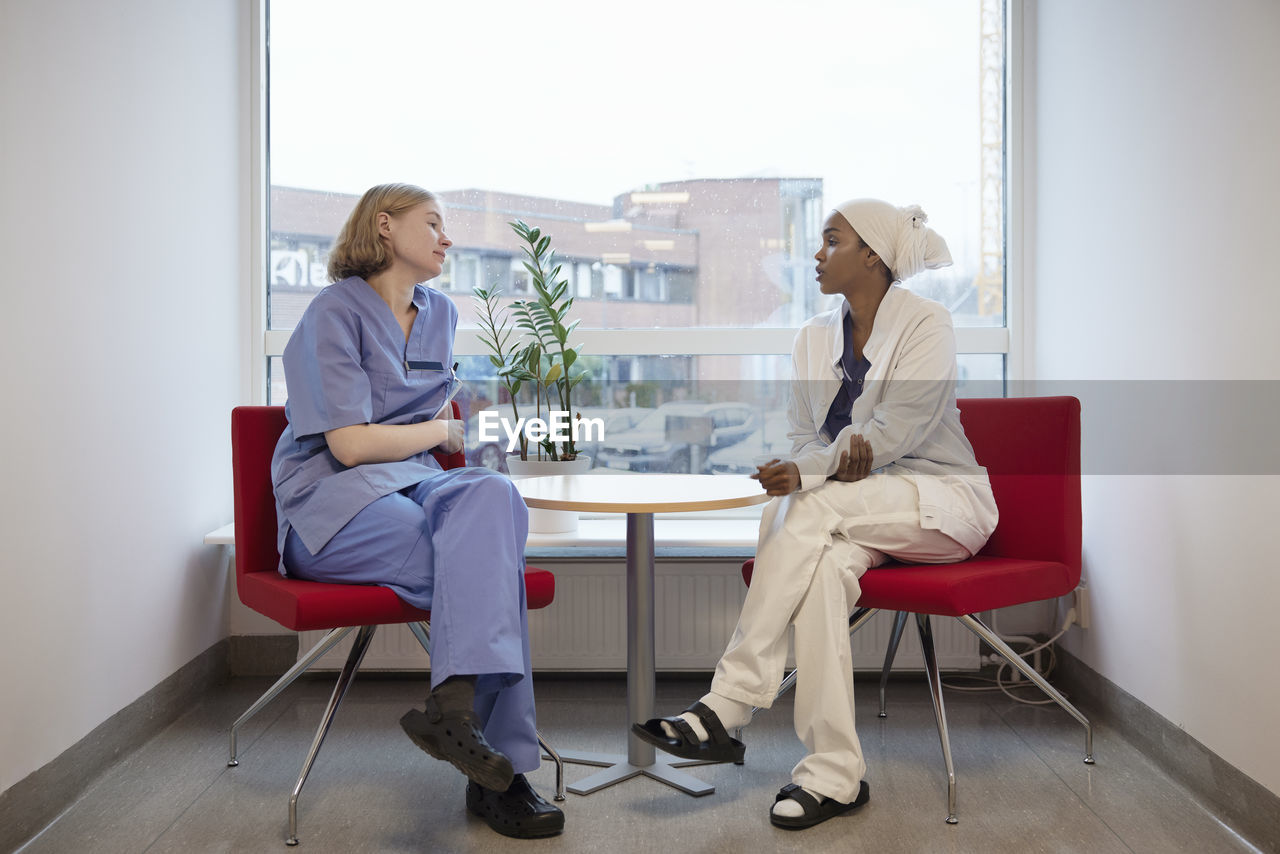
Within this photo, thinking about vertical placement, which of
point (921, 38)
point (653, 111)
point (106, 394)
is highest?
point (921, 38)

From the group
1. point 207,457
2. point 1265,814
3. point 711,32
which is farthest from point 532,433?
point 1265,814

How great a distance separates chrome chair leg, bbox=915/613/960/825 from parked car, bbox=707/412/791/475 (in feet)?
3.22

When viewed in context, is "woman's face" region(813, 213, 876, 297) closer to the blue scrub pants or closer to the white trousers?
the white trousers

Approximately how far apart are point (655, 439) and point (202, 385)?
4.51ft

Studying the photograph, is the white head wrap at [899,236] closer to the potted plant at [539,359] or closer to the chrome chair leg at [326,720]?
the potted plant at [539,359]

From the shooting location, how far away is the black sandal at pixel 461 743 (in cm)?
177

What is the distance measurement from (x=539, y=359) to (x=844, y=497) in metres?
1.12

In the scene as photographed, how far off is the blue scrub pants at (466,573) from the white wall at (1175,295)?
1.46 m

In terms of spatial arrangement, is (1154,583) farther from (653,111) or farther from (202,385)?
(202,385)

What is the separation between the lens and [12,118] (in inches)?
77.1

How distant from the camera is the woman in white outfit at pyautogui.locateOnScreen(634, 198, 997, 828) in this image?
6.72 ft

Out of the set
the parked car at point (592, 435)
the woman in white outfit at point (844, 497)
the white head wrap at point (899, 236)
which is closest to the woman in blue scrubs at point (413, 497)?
the woman in white outfit at point (844, 497)

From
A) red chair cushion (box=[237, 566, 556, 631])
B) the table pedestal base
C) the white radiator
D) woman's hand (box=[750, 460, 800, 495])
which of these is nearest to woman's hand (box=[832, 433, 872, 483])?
woman's hand (box=[750, 460, 800, 495])

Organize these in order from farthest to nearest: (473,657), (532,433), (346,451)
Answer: (532,433) < (346,451) < (473,657)
